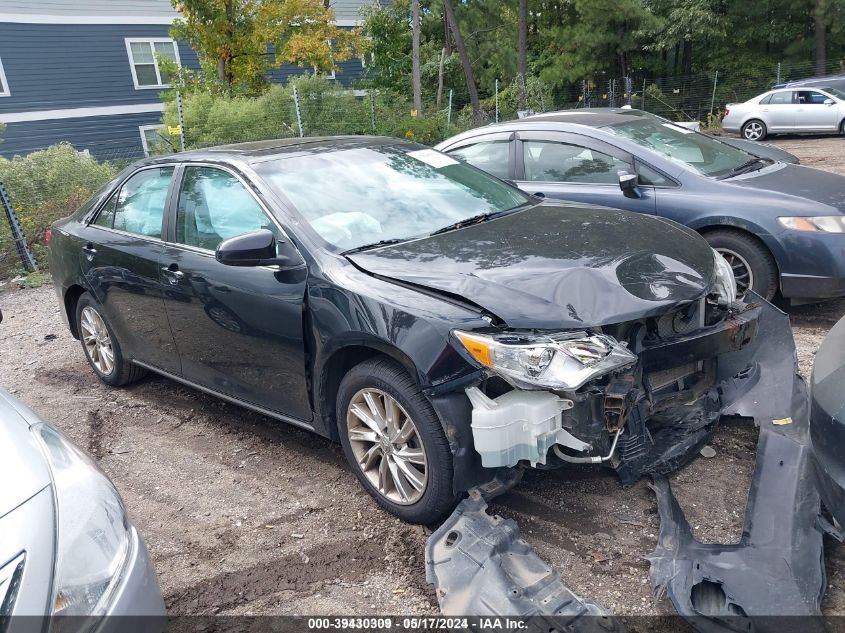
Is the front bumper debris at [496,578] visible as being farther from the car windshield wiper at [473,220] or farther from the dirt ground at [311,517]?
the car windshield wiper at [473,220]

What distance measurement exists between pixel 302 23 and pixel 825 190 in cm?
1335

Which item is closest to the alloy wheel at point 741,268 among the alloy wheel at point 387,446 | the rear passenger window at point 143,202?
the alloy wheel at point 387,446

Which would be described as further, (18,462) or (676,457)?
(676,457)

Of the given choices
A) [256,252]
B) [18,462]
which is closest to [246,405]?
[256,252]

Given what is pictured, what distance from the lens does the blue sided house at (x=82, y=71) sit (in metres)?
19.2

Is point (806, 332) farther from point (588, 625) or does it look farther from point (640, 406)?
point (588, 625)

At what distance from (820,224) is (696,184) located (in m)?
0.95

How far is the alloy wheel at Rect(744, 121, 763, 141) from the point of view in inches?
736

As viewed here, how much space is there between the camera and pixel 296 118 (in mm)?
13625

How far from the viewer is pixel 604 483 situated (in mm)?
3465

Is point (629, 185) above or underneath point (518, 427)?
above

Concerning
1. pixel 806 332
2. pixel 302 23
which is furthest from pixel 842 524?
pixel 302 23

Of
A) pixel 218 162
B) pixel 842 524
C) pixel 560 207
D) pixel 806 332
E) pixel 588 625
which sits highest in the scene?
pixel 218 162

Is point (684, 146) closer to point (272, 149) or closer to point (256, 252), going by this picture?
point (272, 149)
